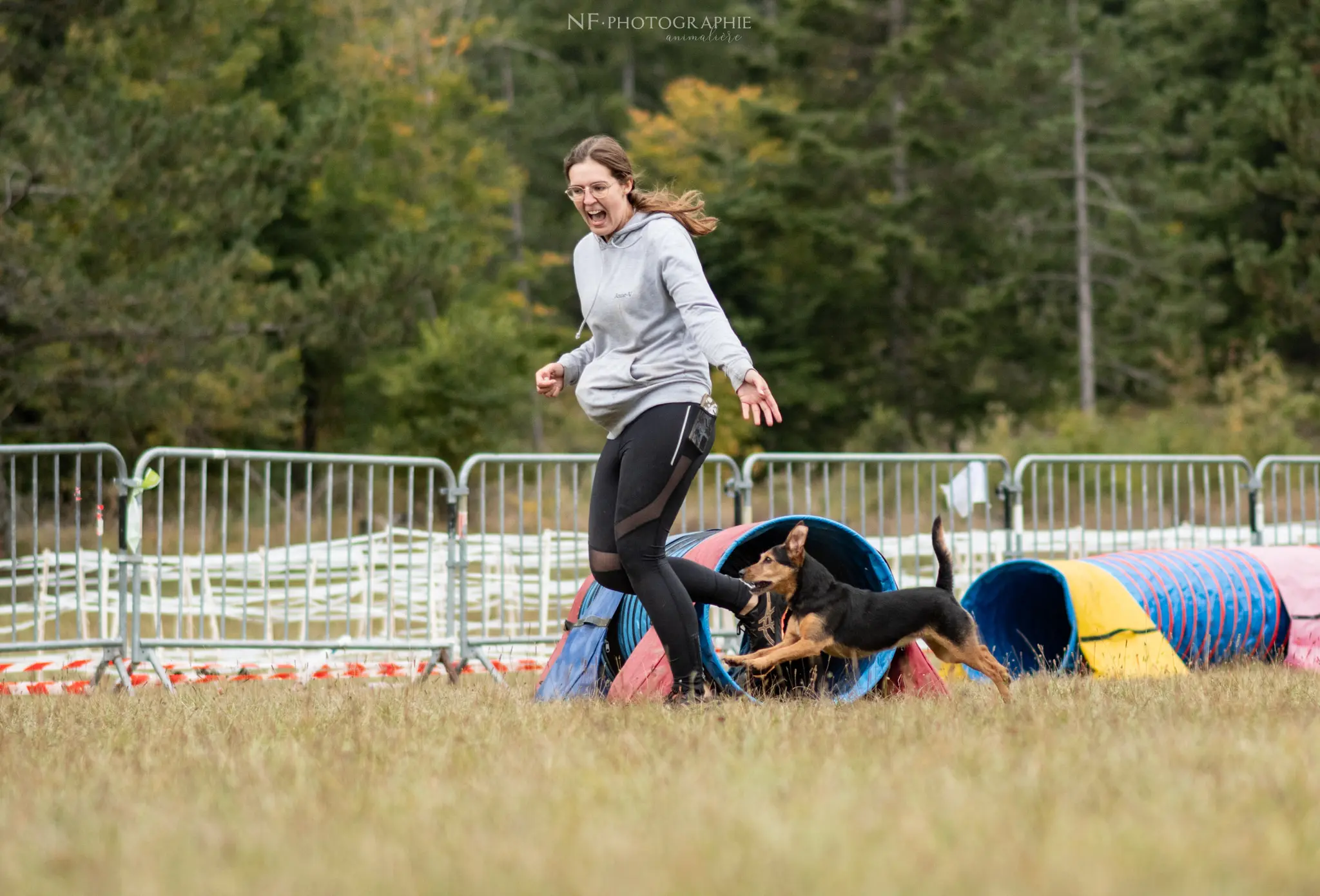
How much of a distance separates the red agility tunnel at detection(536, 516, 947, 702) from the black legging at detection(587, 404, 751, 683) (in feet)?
1.08

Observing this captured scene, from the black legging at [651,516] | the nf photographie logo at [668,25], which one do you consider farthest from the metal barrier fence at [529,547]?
the nf photographie logo at [668,25]

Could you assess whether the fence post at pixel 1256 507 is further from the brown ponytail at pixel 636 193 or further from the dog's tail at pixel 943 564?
the brown ponytail at pixel 636 193

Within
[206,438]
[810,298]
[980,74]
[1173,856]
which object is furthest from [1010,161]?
[1173,856]

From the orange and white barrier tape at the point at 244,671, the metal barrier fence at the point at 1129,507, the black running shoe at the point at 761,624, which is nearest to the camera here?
the black running shoe at the point at 761,624

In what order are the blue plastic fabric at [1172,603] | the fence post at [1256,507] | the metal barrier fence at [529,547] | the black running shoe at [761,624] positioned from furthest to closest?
the fence post at [1256,507] → the metal barrier fence at [529,547] → the blue plastic fabric at [1172,603] → the black running shoe at [761,624]

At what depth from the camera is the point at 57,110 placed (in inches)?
659

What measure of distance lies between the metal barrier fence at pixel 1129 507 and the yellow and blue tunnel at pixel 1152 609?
179cm

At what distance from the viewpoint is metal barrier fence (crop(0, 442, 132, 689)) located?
25.1 ft

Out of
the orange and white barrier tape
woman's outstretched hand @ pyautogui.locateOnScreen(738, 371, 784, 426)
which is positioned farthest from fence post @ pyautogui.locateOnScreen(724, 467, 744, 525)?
woman's outstretched hand @ pyautogui.locateOnScreen(738, 371, 784, 426)

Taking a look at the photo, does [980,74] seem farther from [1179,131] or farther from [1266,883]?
[1266,883]

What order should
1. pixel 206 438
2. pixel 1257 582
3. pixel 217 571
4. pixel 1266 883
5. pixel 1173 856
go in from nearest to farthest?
pixel 1266 883, pixel 1173 856, pixel 1257 582, pixel 217 571, pixel 206 438

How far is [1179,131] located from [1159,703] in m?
34.5

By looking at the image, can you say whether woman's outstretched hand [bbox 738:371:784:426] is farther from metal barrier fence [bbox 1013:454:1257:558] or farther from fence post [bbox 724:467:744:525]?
metal barrier fence [bbox 1013:454:1257:558]

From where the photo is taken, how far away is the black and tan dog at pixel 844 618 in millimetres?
→ 5641
